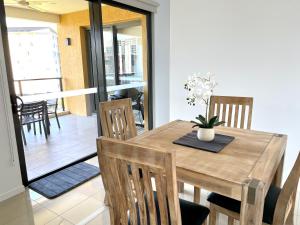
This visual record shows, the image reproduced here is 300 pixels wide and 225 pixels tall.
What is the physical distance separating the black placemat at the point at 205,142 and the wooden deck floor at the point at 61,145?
1.92 metres

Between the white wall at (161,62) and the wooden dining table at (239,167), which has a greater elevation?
the white wall at (161,62)

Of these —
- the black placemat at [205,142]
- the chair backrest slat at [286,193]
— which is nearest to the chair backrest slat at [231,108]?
the black placemat at [205,142]

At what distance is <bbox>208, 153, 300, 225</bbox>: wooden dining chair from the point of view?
1110mm

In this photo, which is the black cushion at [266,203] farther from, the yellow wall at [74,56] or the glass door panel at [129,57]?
the yellow wall at [74,56]

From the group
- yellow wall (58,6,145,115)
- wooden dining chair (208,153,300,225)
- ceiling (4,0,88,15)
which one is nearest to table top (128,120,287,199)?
wooden dining chair (208,153,300,225)

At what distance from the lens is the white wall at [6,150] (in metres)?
2.12

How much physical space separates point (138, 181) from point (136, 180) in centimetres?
1

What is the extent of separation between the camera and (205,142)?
1.69 m

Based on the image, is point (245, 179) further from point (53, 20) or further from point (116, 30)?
point (53, 20)

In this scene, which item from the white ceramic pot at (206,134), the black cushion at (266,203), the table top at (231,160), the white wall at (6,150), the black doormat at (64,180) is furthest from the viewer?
the black doormat at (64,180)

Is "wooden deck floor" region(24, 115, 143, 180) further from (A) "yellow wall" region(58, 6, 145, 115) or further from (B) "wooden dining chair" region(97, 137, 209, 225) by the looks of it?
(B) "wooden dining chair" region(97, 137, 209, 225)

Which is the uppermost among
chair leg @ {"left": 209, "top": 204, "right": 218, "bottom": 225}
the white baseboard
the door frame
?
the door frame

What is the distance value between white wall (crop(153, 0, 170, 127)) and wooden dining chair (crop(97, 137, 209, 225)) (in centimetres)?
276

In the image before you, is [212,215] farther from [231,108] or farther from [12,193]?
[12,193]
